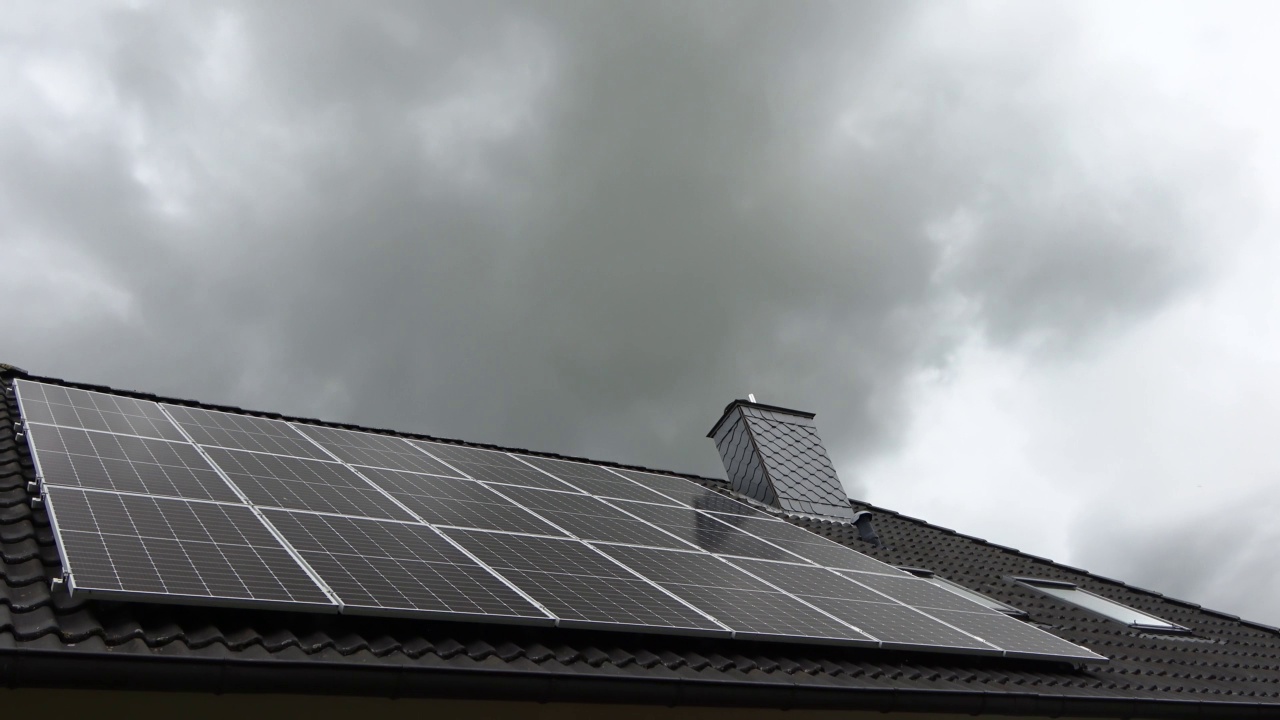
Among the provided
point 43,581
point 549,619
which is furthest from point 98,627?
point 549,619

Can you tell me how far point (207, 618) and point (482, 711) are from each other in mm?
1514

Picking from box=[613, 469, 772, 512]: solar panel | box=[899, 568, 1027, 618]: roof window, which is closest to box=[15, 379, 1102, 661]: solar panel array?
box=[613, 469, 772, 512]: solar panel

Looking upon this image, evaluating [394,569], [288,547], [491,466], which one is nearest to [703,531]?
[491,466]

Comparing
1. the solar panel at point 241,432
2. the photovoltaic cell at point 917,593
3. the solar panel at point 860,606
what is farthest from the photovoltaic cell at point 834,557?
the solar panel at point 241,432

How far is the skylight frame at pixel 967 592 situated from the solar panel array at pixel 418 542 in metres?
1.21

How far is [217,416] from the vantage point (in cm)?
915

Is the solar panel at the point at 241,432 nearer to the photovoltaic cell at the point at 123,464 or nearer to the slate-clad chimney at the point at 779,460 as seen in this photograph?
the photovoltaic cell at the point at 123,464

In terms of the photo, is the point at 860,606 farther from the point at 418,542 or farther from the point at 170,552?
the point at 170,552

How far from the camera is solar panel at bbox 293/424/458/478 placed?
8484mm

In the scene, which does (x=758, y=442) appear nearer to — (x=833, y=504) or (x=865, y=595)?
(x=833, y=504)

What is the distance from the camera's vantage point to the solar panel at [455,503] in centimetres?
689

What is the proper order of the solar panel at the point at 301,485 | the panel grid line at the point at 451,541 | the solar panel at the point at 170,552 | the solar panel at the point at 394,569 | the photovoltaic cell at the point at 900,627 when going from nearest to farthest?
the solar panel at the point at 170,552 < the solar panel at the point at 394,569 < the panel grid line at the point at 451,541 < the solar panel at the point at 301,485 < the photovoltaic cell at the point at 900,627

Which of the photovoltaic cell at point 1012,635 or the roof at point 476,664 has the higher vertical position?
the photovoltaic cell at point 1012,635

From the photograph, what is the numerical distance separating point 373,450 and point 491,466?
1347 millimetres
